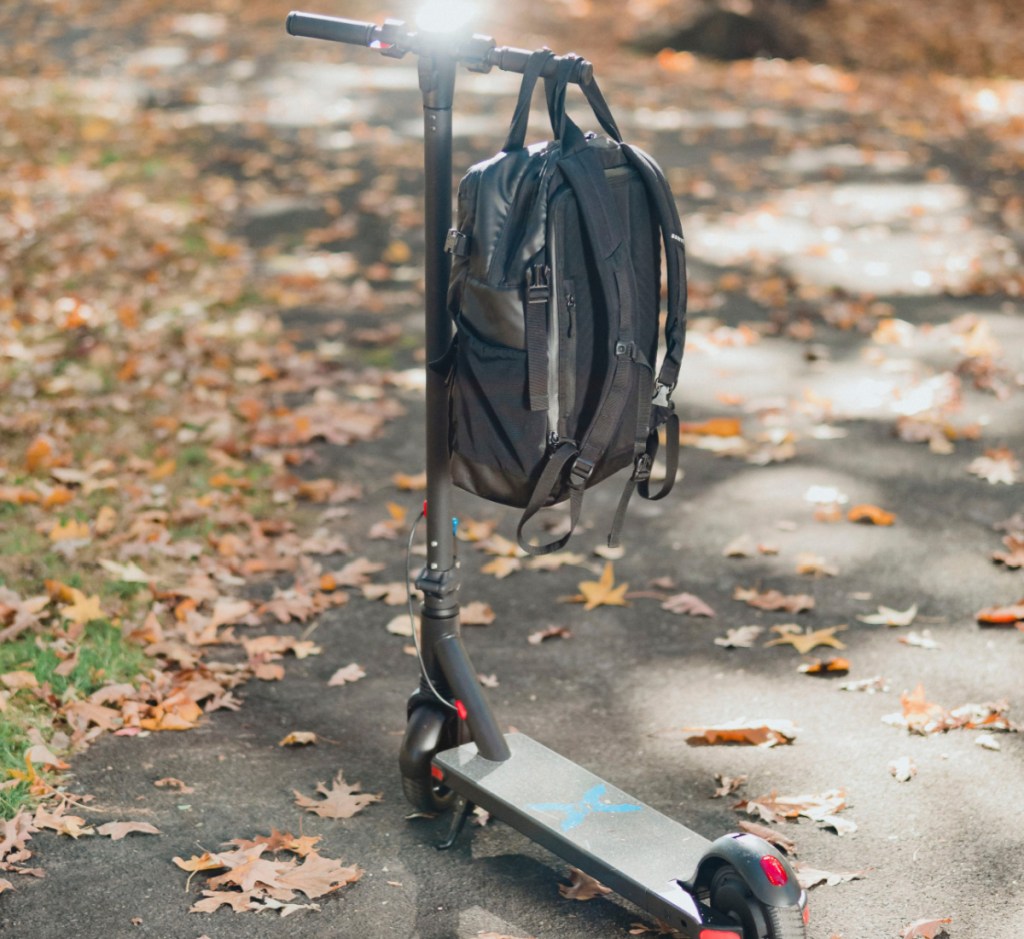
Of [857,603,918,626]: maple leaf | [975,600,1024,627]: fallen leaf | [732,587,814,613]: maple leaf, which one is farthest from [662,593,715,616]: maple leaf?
[975,600,1024,627]: fallen leaf

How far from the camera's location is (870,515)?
4941 mm

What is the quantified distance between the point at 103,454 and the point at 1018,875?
4.05 m

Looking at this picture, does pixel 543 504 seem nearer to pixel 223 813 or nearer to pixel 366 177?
pixel 223 813

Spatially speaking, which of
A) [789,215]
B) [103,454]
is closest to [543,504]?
[103,454]

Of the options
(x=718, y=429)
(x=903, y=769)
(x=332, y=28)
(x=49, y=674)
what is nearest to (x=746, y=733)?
(x=903, y=769)

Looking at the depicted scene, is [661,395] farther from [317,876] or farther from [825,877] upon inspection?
[317,876]

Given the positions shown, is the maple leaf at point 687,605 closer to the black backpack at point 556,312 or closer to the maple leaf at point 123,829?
the black backpack at point 556,312

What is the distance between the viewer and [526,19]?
17000 millimetres

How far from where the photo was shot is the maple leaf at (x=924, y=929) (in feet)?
9.08

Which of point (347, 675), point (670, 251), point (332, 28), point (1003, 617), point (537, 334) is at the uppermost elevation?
point (332, 28)

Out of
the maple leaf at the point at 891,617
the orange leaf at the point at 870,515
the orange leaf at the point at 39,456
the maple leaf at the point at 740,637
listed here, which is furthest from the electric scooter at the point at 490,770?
the orange leaf at the point at 39,456

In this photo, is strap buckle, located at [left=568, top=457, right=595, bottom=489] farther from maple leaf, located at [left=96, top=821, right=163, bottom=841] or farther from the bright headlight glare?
maple leaf, located at [left=96, top=821, right=163, bottom=841]

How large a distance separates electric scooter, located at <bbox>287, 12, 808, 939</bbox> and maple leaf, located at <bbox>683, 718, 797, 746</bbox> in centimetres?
57

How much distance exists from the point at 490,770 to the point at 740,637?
1.32 m
